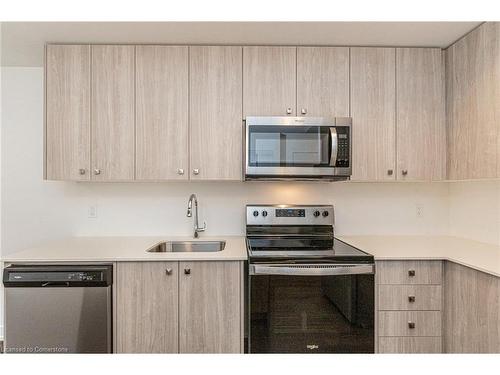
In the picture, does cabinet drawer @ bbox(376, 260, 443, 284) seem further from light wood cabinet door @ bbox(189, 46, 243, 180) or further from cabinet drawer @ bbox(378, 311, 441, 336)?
light wood cabinet door @ bbox(189, 46, 243, 180)

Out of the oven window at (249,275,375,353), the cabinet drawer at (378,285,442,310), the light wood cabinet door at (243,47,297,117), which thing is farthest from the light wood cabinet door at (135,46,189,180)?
the cabinet drawer at (378,285,442,310)

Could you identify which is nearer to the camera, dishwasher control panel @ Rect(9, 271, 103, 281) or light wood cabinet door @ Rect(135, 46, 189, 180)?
dishwasher control panel @ Rect(9, 271, 103, 281)

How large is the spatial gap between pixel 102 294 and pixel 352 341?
1381mm

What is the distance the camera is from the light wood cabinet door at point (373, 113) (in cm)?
231

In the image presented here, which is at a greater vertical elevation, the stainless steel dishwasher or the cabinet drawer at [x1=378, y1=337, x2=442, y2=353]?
the stainless steel dishwasher

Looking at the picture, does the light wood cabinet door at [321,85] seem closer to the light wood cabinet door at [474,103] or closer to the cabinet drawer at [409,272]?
the light wood cabinet door at [474,103]

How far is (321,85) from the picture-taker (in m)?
2.30

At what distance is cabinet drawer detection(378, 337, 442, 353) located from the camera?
6.41ft

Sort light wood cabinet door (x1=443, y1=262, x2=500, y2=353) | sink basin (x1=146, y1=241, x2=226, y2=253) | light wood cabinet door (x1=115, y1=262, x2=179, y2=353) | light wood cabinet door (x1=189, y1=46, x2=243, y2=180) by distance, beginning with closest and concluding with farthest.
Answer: light wood cabinet door (x1=443, y1=262, x2=500, y2=353) < light wood cabinet door (x1=115, y1=262, x2=179, y2=353) < light wood cabinet door (x1=189, y1=46, x2=243, y2=180) < sink basin (x1=146, y1=241, x2=226, y2=253)

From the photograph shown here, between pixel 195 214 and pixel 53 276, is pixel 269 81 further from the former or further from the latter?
pixel 53 276

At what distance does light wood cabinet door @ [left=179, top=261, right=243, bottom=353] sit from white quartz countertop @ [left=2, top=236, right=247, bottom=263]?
0.32 feet

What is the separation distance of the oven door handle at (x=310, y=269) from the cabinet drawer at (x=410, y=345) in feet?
1.43

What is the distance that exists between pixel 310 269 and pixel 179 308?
760 mm
